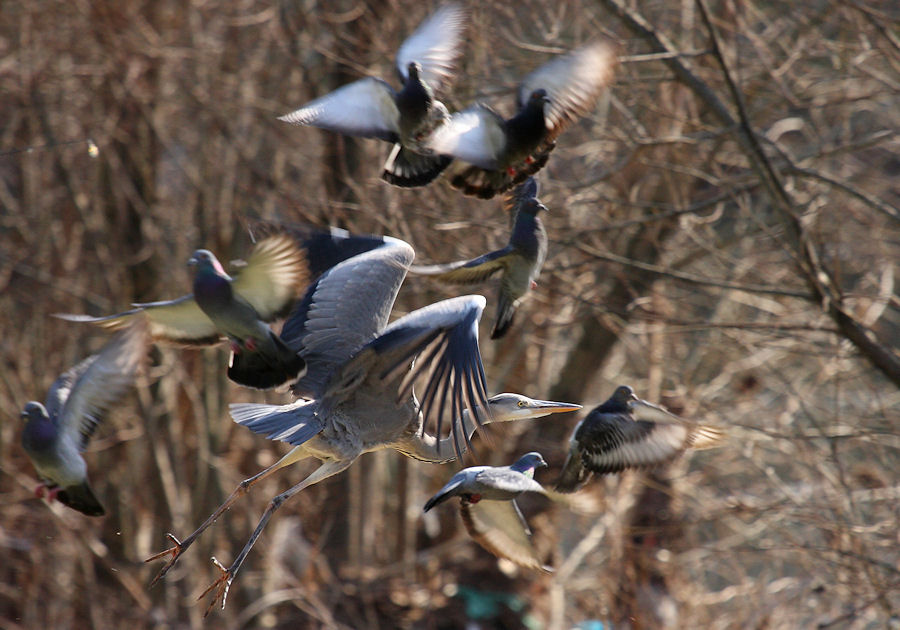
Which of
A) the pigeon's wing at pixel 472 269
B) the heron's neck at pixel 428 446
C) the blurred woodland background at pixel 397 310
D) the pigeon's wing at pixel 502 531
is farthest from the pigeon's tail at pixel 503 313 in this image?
the blurred woodland background at pixel 397 310

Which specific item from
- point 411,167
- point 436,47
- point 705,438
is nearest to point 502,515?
point 705,438

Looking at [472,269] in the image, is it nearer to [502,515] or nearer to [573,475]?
[573,475]

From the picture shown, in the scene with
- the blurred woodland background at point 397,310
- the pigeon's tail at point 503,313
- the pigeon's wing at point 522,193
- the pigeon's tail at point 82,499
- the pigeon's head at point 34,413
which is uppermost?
the pigeon's wing at point 522,193

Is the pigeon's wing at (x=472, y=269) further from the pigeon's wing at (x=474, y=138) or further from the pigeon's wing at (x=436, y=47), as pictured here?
the pigeon's wing at (x=436, y=47)

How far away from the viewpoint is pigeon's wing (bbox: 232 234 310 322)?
14.8 feet

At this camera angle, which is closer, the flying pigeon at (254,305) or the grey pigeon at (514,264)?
the flying pigeon at (254,305)

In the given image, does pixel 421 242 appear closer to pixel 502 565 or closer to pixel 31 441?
pixel 31 441

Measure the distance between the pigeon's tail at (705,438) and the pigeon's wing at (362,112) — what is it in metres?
1.88

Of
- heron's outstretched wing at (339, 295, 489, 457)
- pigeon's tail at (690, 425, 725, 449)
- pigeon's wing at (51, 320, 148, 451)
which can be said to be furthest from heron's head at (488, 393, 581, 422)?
pigeon's wing at (51, 320, 148, 451)

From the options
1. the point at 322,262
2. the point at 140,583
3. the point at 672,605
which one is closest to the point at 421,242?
the point at 322,262

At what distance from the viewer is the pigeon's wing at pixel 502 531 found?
17.2 ft

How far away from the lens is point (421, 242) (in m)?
6.79

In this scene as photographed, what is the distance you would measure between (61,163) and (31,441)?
531 centimetres

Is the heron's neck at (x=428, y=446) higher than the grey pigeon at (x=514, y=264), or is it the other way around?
the grey pigeon at (x=514, y=264)
